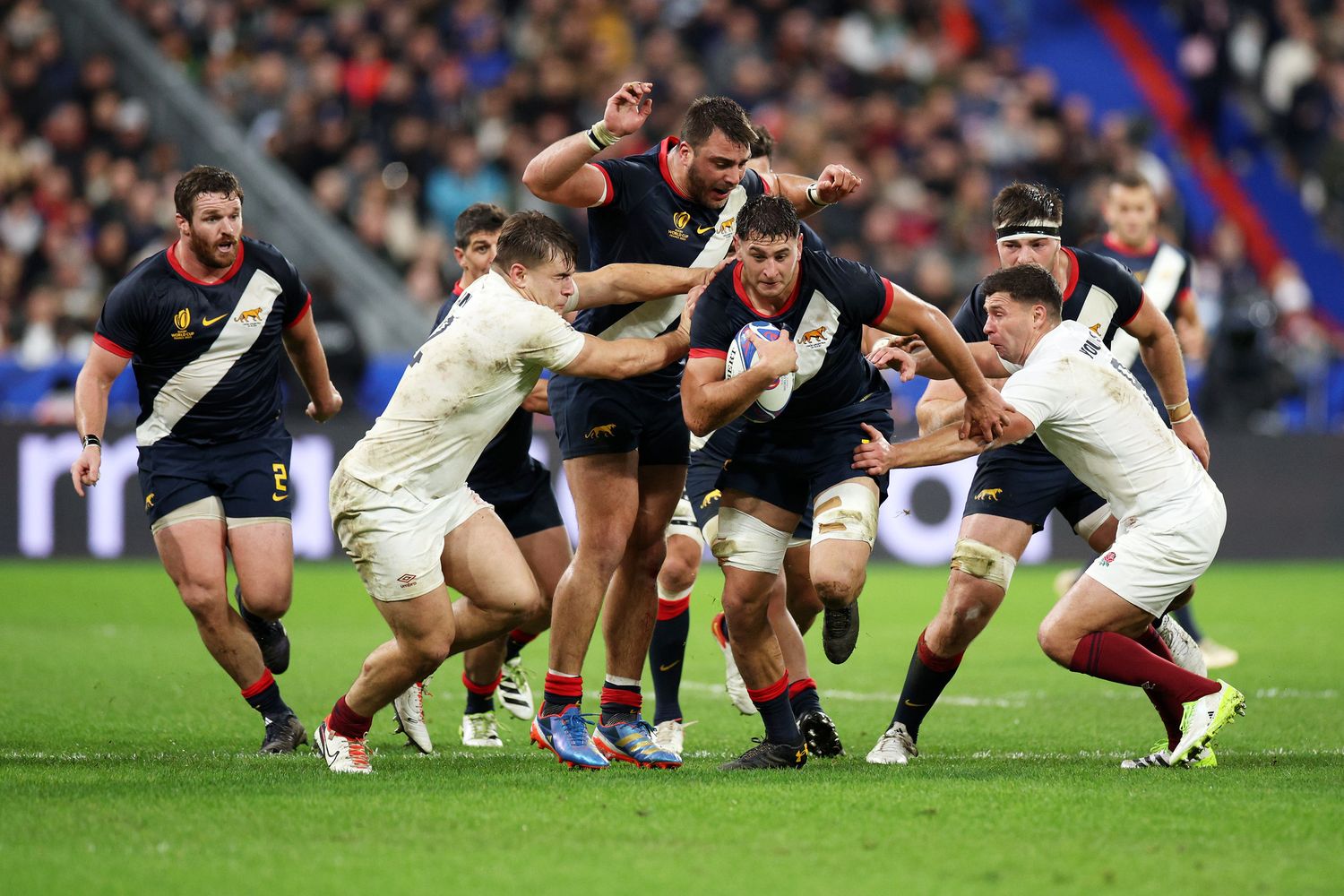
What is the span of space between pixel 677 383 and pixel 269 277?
2.03 metres

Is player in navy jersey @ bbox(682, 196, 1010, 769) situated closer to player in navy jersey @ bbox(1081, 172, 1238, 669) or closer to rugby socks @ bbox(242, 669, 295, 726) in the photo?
rugby socks @ bbox(242, 669, 295, 726)

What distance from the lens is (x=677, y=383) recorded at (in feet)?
25.0

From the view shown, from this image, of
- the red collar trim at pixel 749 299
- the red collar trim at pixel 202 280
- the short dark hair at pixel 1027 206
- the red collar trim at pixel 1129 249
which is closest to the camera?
the red collar trim at pixel 749 299

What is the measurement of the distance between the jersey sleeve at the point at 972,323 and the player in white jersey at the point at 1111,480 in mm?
809

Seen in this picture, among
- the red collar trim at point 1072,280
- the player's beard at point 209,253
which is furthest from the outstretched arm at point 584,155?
the red collar trim at point 1072,280

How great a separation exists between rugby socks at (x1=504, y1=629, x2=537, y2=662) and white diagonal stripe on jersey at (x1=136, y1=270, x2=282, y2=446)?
197cm

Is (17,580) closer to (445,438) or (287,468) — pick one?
(287,468)

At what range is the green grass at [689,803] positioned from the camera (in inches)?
197

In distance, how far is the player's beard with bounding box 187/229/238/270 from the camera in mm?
7797

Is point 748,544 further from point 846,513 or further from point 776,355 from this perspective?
point 776,355

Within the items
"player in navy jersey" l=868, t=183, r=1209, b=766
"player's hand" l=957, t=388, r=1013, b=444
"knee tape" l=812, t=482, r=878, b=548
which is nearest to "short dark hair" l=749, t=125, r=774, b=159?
"player in navy jersey" l=868, t=183, r=1209, b=766

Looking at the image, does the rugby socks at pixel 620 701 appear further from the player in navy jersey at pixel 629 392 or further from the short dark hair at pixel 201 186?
the short dark hair at pixel 201 186

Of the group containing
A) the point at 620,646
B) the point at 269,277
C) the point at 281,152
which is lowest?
the point at 620,646

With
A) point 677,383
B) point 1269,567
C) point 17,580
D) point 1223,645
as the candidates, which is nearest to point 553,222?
point 677,383
